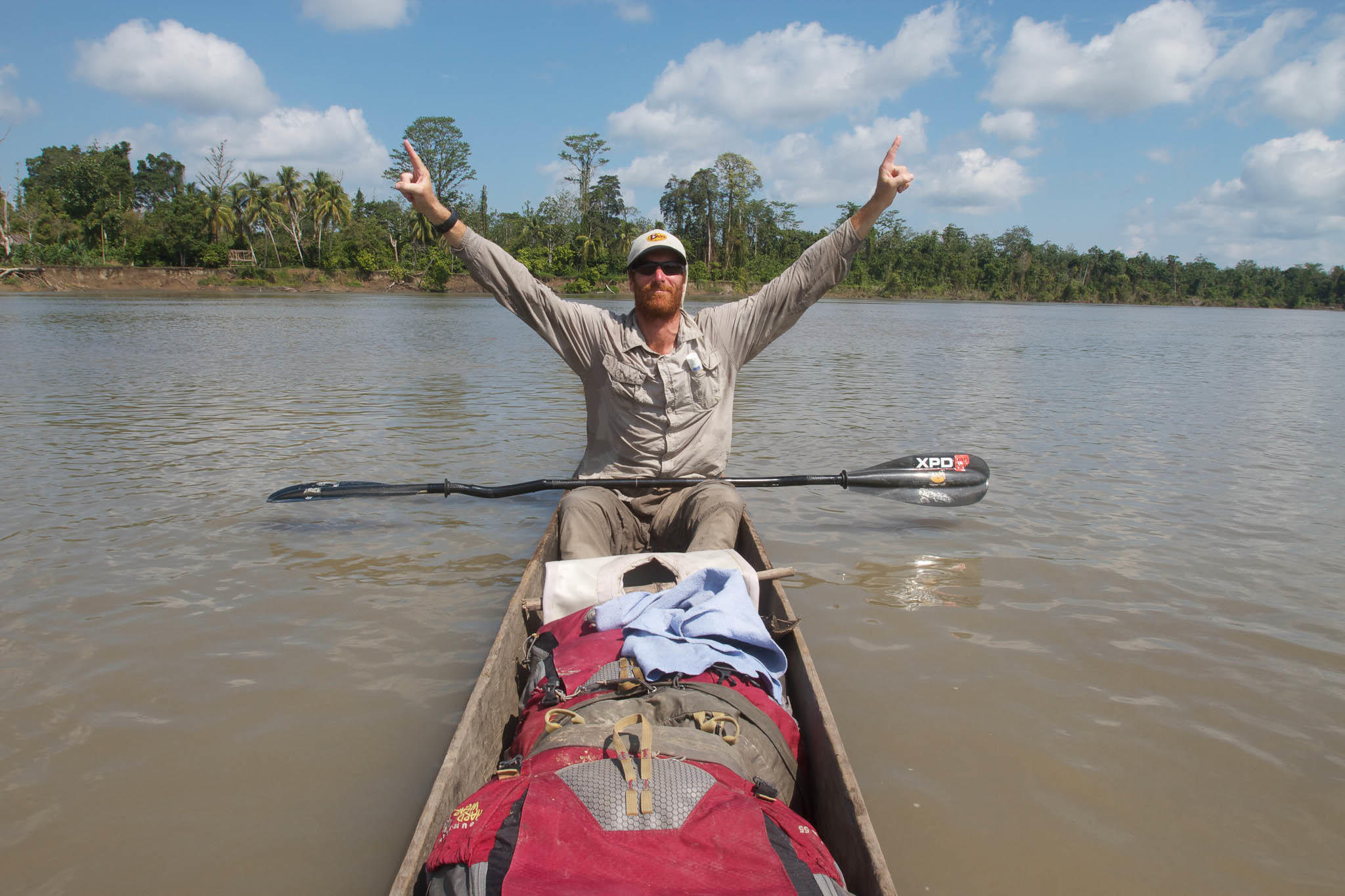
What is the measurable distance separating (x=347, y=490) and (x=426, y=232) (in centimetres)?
5788

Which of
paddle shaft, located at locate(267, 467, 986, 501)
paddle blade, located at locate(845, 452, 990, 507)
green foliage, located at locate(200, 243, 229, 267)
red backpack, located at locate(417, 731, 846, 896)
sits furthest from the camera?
green foliage, located at locate(200, 243, 229, 267)

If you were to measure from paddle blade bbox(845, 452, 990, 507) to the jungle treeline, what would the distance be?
50516 millimetres

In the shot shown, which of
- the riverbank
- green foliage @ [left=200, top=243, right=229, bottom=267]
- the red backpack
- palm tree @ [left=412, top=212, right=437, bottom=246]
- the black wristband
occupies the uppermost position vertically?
palm tree @ [left=412, top=212, right=437, bottom=246]

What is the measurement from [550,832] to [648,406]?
8.52 ft

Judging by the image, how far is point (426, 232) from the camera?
58531 mm

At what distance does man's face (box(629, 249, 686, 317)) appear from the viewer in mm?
3883

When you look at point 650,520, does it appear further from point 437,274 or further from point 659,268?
point 437,274

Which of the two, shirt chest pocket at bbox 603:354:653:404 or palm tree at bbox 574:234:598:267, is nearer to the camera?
shirt chest pocket at bbox 603:354:653:404

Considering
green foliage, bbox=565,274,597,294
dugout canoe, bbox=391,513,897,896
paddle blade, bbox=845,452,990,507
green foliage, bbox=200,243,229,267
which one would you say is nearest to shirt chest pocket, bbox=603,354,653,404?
dugout canoe, bbox=391,513,897,896

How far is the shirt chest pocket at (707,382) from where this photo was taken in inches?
160

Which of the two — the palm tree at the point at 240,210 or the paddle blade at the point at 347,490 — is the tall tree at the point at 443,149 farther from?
the paddle blade at the point at 347,490

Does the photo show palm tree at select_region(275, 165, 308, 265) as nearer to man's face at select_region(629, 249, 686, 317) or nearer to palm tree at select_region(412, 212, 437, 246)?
palm tree at select_region(412, 212, 437, 246)

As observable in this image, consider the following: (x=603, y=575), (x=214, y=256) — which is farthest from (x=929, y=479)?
(x=214, y=256)

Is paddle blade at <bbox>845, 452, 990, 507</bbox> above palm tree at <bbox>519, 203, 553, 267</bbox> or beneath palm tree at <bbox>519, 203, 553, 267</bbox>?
beneath
